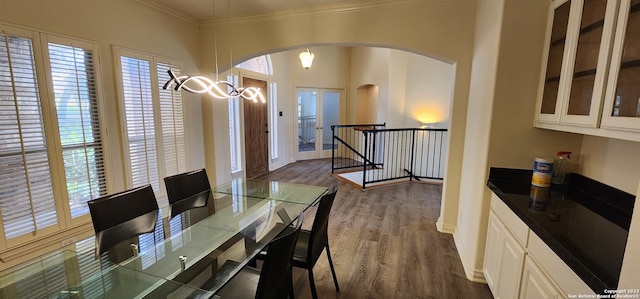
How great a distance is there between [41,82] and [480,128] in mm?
3602

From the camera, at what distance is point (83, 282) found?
49.3 inches

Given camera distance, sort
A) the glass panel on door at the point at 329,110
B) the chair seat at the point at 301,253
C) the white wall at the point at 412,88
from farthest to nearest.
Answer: the glass panel on door at the point at 329,110 < the white wall at the point at 412,88 < the chair seat at the point at 301,253

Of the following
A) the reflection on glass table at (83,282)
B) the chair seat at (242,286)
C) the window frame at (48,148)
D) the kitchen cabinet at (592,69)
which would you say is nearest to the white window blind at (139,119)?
the window frame at (48,148)

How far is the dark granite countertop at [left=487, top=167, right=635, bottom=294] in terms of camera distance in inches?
38.6

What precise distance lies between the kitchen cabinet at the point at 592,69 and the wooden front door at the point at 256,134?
14.7 feet

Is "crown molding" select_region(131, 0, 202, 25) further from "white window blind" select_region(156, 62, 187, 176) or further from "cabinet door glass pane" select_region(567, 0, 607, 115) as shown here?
"cabinet door glass pane" select_region(567, 0, 607, 115)

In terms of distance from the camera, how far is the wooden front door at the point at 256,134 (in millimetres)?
5273

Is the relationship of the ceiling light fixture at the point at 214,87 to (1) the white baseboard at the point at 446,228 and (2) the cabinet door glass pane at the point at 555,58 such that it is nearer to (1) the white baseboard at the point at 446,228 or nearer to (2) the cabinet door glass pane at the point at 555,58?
(2) the cabinet door glass pane at the point at 555,58

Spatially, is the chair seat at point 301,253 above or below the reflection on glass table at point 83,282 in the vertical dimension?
below

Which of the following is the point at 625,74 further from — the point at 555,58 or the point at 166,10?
the point at 166,10

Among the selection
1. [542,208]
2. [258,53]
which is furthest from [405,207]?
[258,53]

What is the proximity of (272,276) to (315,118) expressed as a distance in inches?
252

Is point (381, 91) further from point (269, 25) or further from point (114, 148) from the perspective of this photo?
point (114, 148)

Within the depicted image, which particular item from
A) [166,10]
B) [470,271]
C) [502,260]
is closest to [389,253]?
[470,271]
